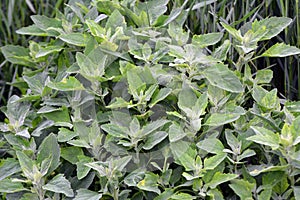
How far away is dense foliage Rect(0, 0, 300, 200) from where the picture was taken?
109 centimetres

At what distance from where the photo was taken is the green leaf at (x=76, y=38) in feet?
4.40

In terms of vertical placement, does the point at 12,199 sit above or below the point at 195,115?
below

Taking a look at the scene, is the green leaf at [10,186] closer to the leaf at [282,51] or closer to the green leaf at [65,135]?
the green leaf at [65,135]

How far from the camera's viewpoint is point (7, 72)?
219 cm

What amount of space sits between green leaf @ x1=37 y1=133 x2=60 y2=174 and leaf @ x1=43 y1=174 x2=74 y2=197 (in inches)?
1.5

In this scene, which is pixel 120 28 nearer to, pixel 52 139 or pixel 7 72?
pixel 52 139

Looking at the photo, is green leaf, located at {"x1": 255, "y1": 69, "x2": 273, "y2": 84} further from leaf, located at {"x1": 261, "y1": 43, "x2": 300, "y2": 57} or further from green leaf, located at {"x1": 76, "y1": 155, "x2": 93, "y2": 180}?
green leaf, located at {"x1": 76, "y1": 155, "x2": 93, "y2": 180}

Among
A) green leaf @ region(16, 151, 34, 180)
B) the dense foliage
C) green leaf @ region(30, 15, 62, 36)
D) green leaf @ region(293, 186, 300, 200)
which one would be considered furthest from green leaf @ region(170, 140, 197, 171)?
green leaf @ region(30, 15, 62, 36)

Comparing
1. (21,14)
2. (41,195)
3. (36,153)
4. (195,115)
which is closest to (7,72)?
(21,14)

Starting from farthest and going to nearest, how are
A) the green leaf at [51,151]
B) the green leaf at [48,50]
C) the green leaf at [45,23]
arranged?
the green leaf at [45,23] → the green leaf at [48,50] → the green leaf at [51,151]

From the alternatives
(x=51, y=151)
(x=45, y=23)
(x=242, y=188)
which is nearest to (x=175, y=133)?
(x=242, y=188)

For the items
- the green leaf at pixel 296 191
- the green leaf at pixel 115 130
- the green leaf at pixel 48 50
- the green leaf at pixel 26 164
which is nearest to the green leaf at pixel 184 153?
the green leaf at pixel 115 130

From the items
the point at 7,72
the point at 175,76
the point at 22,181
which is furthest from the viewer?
the point at 7,72

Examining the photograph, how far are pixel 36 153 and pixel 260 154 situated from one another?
53 cm
